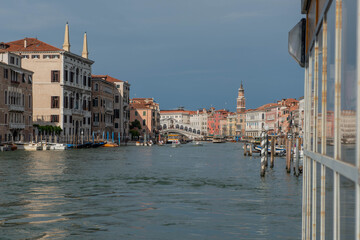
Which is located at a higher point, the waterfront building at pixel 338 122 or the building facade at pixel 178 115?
the building facade at pixel 178 115

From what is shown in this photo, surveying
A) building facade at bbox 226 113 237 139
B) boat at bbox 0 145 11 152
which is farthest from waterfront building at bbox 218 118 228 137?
boat at bbox 0 145 11 152

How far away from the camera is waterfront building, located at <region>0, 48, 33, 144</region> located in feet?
128

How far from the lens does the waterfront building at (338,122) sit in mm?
1324

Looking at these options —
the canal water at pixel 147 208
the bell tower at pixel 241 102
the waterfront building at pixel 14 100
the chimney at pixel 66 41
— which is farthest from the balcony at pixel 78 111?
the bell tower at pixel 241 102

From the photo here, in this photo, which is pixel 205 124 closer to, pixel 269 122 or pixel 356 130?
pixel 269 122

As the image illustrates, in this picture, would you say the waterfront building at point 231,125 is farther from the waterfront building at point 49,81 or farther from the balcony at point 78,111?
the waterfront building at point 49,81

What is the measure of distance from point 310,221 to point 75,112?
49.9 m

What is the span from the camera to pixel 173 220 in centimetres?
945

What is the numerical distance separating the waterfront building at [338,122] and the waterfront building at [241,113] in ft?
388

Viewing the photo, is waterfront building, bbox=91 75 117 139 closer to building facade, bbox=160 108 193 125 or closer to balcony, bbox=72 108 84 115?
balcony, bbox=72 108 84 115

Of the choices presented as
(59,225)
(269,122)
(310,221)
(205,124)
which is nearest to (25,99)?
(59,225)

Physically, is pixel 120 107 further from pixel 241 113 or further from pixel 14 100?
pixel 241 113

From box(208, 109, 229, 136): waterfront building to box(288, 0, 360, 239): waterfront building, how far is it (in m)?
137

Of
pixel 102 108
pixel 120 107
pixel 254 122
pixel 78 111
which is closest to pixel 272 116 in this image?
pixel 254 122
